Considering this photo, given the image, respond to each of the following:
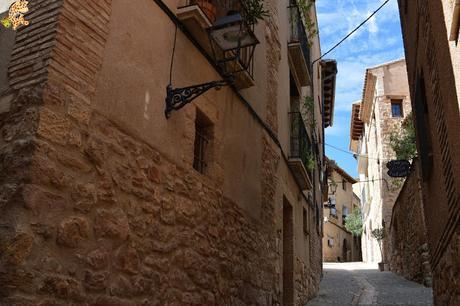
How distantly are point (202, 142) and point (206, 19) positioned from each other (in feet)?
4.40

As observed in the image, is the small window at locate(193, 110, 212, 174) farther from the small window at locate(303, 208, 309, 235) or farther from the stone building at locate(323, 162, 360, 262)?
the stone building at locate(323, 162, 360, 262)

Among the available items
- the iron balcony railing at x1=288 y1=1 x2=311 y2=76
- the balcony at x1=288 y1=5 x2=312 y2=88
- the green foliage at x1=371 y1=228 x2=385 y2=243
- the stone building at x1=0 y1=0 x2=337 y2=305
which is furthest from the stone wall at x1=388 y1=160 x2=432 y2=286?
the stone building at x1=0 y1=0 x2=337 y2=305

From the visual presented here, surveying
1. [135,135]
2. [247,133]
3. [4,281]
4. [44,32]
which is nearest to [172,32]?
[135,135]

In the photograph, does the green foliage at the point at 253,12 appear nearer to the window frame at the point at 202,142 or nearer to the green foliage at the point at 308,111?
the window frame at the point at 202,142

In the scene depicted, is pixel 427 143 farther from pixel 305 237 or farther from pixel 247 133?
pixel 305 237

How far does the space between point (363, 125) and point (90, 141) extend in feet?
93.2

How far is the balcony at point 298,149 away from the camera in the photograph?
30.9 feet

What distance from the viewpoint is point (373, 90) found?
23.8 metres

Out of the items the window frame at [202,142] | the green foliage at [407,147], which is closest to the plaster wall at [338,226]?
the green foliage at [407,147]

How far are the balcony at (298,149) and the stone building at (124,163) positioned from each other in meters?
2.67

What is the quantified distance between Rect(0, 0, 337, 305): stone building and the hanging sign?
6.02 metres

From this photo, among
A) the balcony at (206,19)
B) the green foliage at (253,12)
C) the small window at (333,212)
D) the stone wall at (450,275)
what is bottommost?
the stone wall at (450,275)

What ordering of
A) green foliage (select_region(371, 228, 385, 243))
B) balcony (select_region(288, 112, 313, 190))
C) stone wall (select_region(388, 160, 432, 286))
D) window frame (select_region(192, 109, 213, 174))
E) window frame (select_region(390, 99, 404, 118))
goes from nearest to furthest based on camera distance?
window frame (select_region(192, 109, 213, 174)) → balcony (select_region(288, 112, 313, 190)) → stone wall (select_region(388, 160, 432, 286)) → green foliage (select_region(371, 228, 385, 243)) → window frame (select_region(390, 99, 404, 118))

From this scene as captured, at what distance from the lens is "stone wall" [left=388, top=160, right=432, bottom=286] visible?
1174 cm
